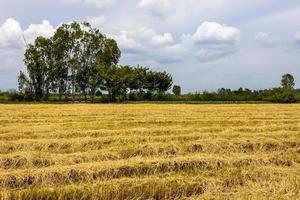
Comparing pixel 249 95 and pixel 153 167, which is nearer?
pixel 153 167

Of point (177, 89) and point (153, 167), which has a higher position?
Answer: point (177, 89)

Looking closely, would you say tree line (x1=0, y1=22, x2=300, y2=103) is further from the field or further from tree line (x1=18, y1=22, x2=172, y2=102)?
the field

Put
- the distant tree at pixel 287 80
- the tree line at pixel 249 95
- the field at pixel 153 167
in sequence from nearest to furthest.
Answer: the field at pixel 153 167
the tree line at pixel 249 95
the distant tree at pixel 287 80

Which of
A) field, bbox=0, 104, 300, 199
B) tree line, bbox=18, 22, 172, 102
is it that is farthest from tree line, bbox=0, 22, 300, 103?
field, bbox=0, 104, 300, 199

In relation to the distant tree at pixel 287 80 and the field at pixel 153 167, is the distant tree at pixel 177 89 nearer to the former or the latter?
the distant tree at pixel 287 80

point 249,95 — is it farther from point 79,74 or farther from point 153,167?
point 153,167

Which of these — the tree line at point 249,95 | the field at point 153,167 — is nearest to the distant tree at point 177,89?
the tree line at point 249,95

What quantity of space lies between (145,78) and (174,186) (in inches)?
2693

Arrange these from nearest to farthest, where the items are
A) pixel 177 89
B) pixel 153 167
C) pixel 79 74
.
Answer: pixel 153 167 → pixel 79 74 → pixel 177 89

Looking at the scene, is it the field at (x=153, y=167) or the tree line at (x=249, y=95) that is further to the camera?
the tree line at (x=249, y=95)

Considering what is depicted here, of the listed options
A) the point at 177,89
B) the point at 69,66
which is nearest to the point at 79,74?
A: the point at 69,66

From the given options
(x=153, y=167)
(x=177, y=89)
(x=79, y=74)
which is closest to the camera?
(x=153, y=167)

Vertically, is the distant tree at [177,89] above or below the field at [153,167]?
above

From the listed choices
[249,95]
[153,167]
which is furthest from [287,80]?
[153,167]
